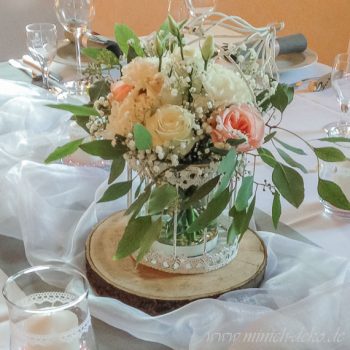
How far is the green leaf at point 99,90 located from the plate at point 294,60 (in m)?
0.79

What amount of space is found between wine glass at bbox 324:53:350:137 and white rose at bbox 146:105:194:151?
72cm

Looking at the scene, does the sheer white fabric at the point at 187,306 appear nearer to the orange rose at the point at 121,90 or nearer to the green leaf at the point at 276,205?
the green leaf at the point at 276,205

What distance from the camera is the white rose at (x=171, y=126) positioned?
738 mm

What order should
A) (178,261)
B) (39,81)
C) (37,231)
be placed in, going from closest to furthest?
(178,261)
(37,231)
(39,81)

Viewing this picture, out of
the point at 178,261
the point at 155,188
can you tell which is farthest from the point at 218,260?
the point at 155,188

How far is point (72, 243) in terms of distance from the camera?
3.13 ft

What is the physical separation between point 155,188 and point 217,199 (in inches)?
3.1

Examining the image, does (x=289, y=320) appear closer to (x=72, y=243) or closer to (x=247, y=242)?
(x=247, y=242)

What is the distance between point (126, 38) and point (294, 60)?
879mm

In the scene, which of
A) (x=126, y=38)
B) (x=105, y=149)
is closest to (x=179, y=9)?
(x=126, y=38)

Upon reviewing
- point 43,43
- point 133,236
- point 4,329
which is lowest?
point 4,329

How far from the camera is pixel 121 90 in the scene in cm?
79

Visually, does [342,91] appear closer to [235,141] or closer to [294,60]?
[294,60]

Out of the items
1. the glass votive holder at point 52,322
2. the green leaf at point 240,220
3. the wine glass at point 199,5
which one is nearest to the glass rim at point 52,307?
the glass votive holder at point 52,322
